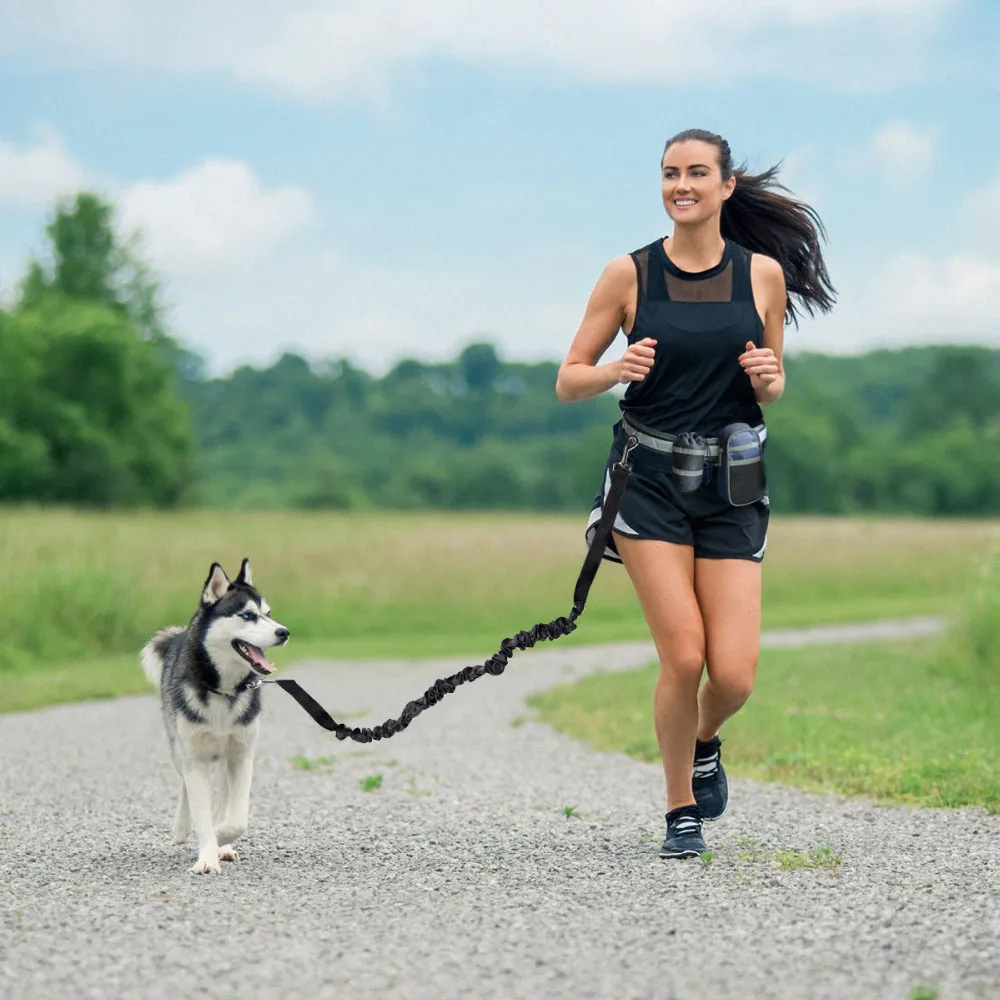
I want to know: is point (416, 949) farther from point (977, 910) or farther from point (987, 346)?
point (987, 346)

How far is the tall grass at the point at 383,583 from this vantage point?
797 inches

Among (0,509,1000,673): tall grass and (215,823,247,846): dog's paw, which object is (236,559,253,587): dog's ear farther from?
(0,509,1000,673): tall grass

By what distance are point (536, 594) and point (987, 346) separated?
4598 inches

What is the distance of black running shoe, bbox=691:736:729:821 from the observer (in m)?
6.63

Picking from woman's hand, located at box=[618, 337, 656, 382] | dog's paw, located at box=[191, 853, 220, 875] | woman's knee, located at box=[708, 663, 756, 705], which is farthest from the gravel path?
woman's hand, located at box=[618, 337, 656, 382]

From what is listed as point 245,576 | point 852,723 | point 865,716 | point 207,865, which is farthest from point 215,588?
point 865,716

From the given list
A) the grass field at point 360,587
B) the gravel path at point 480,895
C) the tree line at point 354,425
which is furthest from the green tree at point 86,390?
the gravel path at point 480,895

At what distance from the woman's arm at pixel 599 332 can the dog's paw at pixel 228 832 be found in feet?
7.67

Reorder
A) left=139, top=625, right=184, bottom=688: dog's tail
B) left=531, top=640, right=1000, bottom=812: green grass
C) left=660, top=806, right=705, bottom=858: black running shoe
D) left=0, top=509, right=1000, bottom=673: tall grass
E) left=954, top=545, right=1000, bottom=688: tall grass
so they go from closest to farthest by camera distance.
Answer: left=660, top=806, right=705, bottom=858: black running shoe, left=139, top=625, right=184, bottom=688: dog's tail, left=531, top=640, right=1000, bottom=812: green grass, left=954, top=545, right=1000, bottom=688: tall grass, left=0, top=509, right=1000, bottom=673: tall grass

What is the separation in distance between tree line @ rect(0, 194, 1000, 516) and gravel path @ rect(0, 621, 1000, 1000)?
54.5 metres

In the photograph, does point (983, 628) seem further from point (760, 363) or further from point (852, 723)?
point (760, 363)

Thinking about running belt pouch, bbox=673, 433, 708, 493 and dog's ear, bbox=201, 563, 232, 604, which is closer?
running belt pouch, bbox=673, 433, 708, 493

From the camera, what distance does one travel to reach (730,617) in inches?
243

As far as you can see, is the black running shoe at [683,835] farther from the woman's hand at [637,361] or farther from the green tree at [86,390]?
the green tree at [86,390]
